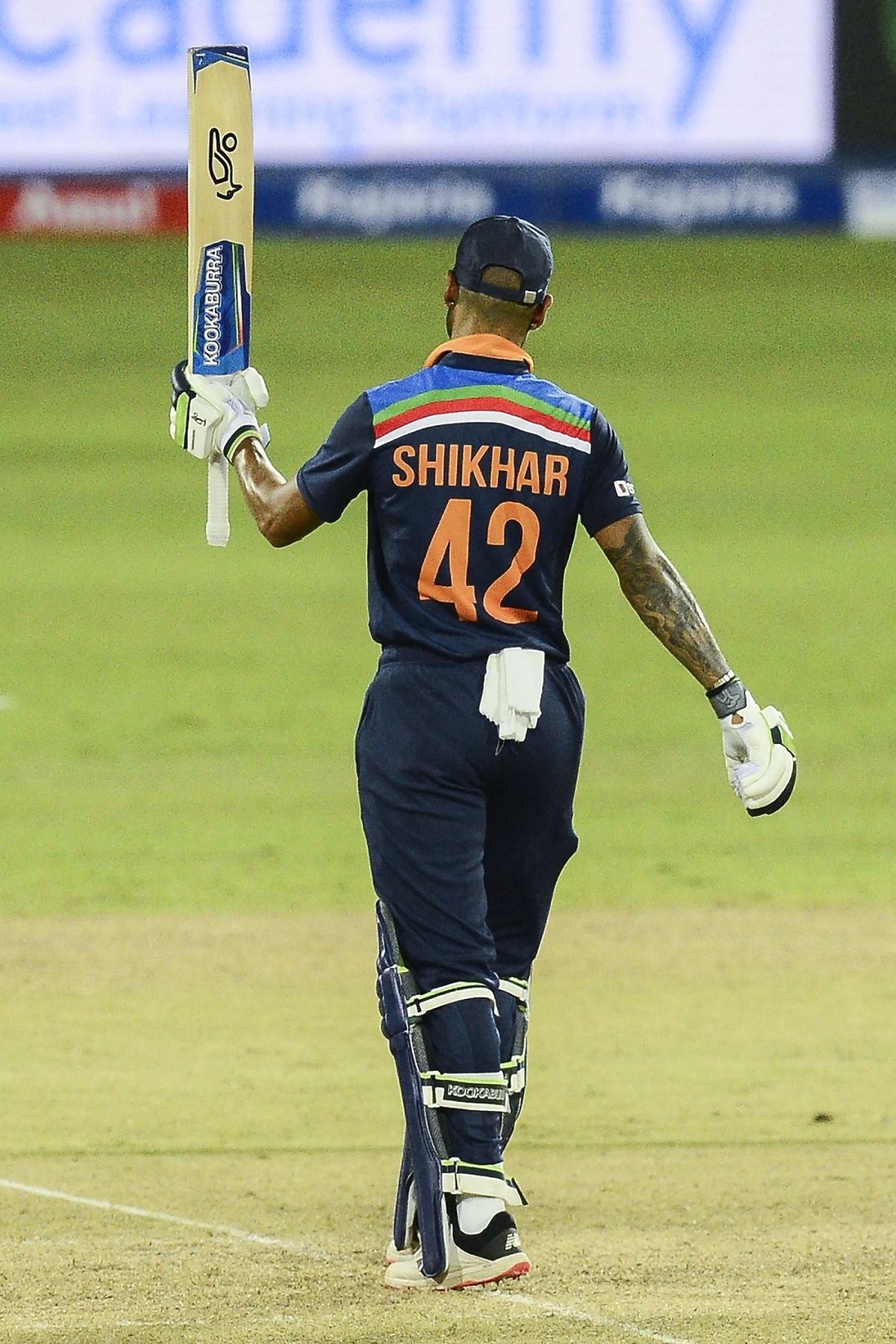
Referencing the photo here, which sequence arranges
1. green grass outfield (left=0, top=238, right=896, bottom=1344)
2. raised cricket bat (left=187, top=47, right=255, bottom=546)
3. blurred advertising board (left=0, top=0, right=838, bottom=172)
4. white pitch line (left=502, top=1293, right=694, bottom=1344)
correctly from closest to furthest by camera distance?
white pitch line (left=502, top=1293, right=694, bottom=1344) < green grass outfield (left=0, top=238, right=896, bottom=1344) < raised cricket bat (left=187, top=47, right=255, bottom=546) < blurred advertising board (left=0, top=0, right=838, bottom=172)

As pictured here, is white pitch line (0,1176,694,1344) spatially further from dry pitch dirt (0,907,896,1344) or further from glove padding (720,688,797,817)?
glove padding (720,688,797,817)

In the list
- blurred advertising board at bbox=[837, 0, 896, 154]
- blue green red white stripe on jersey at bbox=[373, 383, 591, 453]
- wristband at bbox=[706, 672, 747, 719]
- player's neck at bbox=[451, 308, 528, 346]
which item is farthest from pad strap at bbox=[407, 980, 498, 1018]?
blurred advertising board at bbox=[837, 0, 896, 154]

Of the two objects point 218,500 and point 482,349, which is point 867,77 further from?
point 482,349

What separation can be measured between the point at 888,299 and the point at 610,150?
4.09 metres

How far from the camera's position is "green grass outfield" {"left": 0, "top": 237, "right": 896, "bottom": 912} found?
10484 mm

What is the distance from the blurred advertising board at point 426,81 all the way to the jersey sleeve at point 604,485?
54.8 feet

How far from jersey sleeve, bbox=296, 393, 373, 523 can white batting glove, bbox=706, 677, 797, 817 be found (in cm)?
87

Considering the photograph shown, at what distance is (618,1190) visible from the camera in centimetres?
545

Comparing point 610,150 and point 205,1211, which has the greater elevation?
point 610,150

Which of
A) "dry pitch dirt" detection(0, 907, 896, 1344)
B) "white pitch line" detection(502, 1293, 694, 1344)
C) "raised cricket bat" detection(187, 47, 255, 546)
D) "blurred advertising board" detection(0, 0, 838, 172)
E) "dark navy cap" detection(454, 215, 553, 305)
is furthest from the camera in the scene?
"blurred advertising board" detection(0, 0, 838, 172)

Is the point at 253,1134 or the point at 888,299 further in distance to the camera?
the point at 888,299

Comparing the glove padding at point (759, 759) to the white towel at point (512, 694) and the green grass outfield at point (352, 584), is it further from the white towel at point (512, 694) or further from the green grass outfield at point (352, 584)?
the green grass outfield at point (352, 584)

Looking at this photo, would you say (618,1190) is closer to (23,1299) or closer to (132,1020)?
(23,1299)

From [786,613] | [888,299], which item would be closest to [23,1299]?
[786,613]
